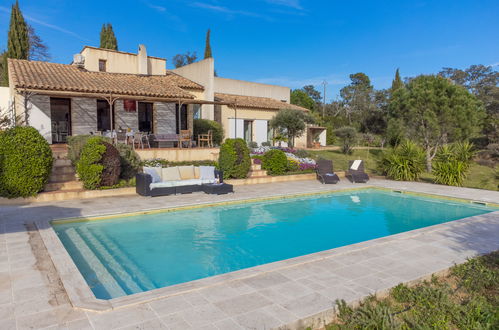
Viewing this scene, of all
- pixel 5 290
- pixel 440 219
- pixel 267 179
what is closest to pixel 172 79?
pixel 267 179

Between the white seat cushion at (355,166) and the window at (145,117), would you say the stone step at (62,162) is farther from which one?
the white seat cushion at (355,166)

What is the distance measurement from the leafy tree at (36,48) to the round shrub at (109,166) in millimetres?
33154

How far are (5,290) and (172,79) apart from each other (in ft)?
61.2

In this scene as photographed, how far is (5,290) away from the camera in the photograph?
13.2 feet

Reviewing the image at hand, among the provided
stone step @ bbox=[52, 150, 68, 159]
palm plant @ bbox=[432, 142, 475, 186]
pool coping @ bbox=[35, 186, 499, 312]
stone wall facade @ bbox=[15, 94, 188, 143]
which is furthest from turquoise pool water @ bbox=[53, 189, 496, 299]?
stone wall facade @ bbox=[15, 94, 188, 143]

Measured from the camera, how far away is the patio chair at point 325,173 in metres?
14.1

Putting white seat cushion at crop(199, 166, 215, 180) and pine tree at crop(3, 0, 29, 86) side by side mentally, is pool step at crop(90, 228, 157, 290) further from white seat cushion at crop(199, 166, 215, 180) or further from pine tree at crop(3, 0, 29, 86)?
pine tree at crop(3, 0, 29, 86)

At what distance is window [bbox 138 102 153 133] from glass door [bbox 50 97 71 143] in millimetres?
3569

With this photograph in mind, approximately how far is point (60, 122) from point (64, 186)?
26.2 ft

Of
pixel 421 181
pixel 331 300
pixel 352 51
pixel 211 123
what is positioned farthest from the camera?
pixel 352 51

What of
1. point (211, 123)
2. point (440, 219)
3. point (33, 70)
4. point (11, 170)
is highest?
point (33, 70)

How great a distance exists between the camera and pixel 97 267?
5.37 meters

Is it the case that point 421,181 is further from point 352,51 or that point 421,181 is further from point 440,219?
point 352,51

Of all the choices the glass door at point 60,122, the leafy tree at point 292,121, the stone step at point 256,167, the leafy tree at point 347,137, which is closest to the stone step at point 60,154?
the glass door at point 60,122
